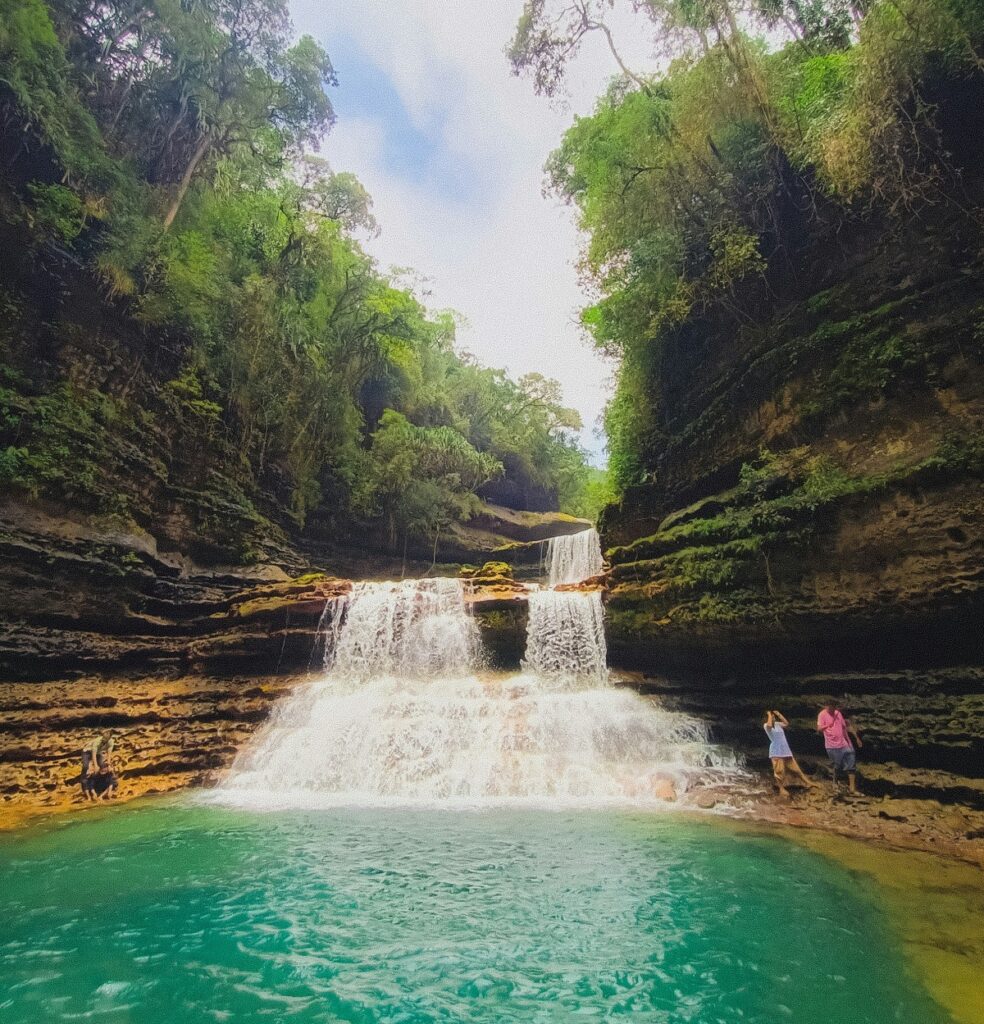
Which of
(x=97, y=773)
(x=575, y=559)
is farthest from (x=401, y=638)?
(x=575, y=559)

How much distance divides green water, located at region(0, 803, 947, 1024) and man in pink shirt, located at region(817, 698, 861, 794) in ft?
6.66

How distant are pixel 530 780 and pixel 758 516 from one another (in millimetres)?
5913

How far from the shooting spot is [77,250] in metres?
13.4

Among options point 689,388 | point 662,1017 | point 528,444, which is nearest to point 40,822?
point 662,1017

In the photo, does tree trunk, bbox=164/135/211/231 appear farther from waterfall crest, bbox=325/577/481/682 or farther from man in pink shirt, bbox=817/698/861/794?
man in pink shirt, bbox=817/698/861/794

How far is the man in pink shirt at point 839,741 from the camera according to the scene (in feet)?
24.9

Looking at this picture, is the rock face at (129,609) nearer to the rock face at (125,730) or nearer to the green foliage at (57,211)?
the rock face at (125,730)

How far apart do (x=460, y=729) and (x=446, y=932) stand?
21.3 feet

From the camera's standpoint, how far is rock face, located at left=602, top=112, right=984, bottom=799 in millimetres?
7320

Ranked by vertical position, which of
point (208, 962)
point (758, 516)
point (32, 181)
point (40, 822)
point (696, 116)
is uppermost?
point (696, 116)

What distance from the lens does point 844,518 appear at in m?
→ 8.31

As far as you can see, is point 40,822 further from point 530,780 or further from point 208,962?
point 530,780

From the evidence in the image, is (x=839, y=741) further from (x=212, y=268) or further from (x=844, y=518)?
(x=212, y=268)

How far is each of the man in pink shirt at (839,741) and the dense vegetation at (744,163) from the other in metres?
5.08
